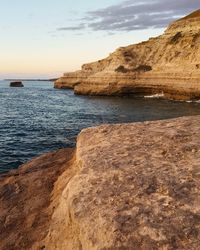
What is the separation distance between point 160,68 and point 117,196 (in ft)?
203

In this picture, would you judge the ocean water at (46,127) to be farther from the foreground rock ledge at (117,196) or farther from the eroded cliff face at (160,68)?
the eroded cliff face at (160,68)

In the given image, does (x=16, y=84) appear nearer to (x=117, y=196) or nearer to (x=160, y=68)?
(x=160, y=68)

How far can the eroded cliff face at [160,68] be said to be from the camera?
5953 cm

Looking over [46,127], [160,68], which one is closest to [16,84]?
[160,68]

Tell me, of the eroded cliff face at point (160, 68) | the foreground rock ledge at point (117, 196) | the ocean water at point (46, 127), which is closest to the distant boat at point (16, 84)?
the eroded cliff face at point (160, 68)

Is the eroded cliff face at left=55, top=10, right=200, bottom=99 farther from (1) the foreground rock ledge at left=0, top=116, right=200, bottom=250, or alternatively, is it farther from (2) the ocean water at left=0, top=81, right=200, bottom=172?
(1) the foreground rock ledge at left=0, top=116, right=200, bottom=250

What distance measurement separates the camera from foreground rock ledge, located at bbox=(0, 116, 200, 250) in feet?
20.4

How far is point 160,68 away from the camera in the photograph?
66938mm

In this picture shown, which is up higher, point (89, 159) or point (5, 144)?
point (89, 159)

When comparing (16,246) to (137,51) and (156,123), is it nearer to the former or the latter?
(156,123)

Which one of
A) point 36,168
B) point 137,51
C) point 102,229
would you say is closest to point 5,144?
point 36,168

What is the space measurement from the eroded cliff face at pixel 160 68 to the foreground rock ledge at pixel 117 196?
1877 inches

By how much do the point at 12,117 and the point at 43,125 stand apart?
8.67 meters

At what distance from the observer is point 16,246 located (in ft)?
26.0
